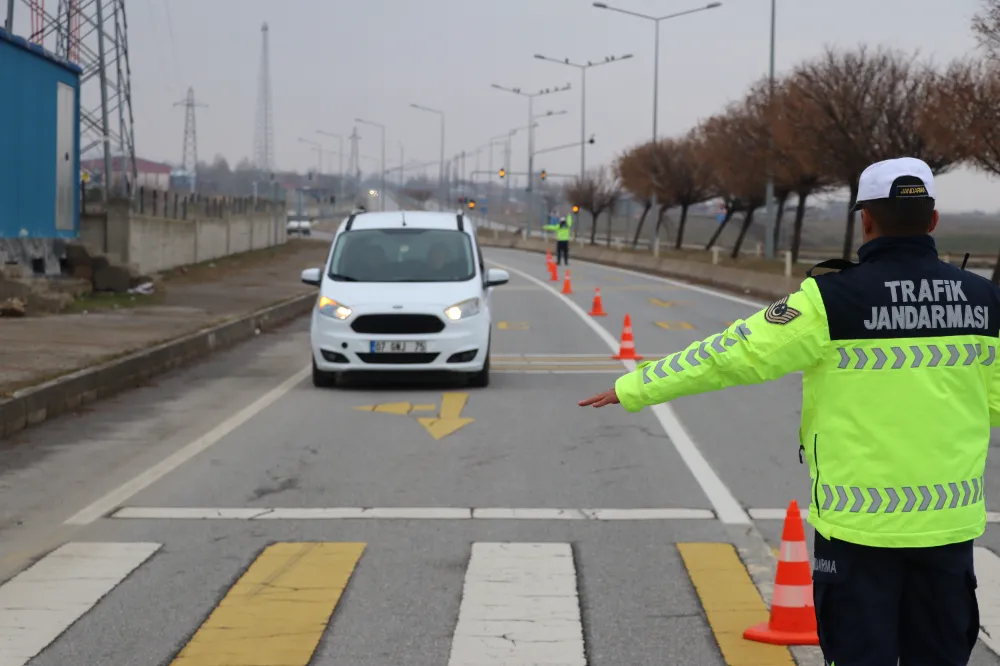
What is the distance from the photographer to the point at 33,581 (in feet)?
22.4

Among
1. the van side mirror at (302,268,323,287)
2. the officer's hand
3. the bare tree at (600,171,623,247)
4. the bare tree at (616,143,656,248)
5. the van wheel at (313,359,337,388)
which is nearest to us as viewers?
the officer's hand

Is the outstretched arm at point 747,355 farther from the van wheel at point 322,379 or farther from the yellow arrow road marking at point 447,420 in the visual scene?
the van wheel at point 322,379

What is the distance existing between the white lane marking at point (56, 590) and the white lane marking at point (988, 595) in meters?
3.84

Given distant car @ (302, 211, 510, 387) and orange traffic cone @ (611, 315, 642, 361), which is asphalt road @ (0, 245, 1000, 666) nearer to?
distant car @ (302, 211, 510, 387)

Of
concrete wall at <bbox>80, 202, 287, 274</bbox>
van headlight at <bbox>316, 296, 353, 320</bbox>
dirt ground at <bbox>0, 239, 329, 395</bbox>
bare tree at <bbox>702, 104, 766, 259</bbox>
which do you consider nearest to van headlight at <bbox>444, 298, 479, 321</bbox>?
van headlight at <bbox>316, 296, 353, 320</bbox>

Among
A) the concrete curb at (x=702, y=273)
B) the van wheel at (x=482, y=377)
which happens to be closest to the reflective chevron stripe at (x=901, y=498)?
the van wheel at (x=482, y=377)

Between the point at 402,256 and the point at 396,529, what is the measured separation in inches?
334

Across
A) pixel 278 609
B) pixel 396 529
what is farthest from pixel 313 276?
pixel 278 609

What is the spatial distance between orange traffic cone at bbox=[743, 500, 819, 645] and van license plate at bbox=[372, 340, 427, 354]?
921cm

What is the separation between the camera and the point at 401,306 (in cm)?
1506

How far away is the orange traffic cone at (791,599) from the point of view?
5.86 meters

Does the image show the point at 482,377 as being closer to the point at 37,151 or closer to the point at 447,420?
the point at 447,420

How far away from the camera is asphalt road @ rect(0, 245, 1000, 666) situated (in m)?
5.89

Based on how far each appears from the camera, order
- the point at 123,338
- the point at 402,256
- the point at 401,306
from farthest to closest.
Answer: the point at 123,338, the point at 402,256, the point at 401,306
